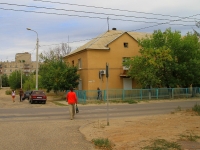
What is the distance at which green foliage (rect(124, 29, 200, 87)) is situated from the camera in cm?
3412

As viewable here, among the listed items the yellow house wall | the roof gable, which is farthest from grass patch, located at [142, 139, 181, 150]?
the roof gable

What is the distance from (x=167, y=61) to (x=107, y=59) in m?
7.58

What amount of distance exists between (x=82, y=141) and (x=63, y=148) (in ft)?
3.89

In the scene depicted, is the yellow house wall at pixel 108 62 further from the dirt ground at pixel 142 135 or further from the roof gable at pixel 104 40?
the dirt ground at pixel 142 135

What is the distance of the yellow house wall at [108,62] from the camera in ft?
120

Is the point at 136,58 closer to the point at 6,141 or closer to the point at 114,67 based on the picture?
the point at 114,67

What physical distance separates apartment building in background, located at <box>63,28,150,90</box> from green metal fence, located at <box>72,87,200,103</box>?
404cm

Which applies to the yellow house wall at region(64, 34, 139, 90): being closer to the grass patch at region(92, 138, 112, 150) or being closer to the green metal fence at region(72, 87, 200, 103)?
the green metal fence at region(72, 87, 200, 103)

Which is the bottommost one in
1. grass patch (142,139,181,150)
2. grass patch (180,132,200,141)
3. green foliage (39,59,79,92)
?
grass patch (142,139,181,150)

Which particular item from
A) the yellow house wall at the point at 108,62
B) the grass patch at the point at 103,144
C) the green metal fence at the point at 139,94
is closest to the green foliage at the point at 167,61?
the green metal fence at the point at 139,94

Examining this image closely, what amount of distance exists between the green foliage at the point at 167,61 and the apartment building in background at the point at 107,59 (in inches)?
74.6

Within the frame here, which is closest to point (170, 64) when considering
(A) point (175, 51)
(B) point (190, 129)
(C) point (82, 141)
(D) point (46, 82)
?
(A) point (175, 51)

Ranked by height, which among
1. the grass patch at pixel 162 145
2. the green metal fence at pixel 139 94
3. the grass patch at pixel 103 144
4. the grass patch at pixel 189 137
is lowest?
the grass patch at pixel 103 144

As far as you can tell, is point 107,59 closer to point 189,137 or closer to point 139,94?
point 139,94
